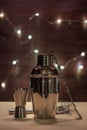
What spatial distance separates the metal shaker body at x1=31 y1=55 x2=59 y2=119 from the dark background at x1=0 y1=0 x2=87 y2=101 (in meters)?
0.85

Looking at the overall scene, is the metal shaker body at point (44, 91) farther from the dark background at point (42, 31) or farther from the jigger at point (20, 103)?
the dark background at point (42, 31)

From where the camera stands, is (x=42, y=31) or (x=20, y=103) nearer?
(x=20, y=103)

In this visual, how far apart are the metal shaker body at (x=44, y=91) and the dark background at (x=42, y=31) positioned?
849 mm

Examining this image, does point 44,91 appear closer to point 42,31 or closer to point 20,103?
point 20,103

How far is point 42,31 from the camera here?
7.01ft

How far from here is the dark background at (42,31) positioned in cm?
213

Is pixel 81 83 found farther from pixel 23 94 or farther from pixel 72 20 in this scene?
pixel 23 94

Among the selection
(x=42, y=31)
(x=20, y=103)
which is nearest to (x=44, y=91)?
(x=20, y=103)

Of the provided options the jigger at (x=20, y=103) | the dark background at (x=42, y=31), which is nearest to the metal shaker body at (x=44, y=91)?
the jigger at (x=20, y=103)

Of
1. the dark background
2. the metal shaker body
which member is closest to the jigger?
the metal shaker body

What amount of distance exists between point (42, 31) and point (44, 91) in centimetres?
92

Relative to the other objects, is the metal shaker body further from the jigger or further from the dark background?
the dark background

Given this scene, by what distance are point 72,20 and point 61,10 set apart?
0.10m

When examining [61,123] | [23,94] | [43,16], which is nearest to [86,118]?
[61,123]
